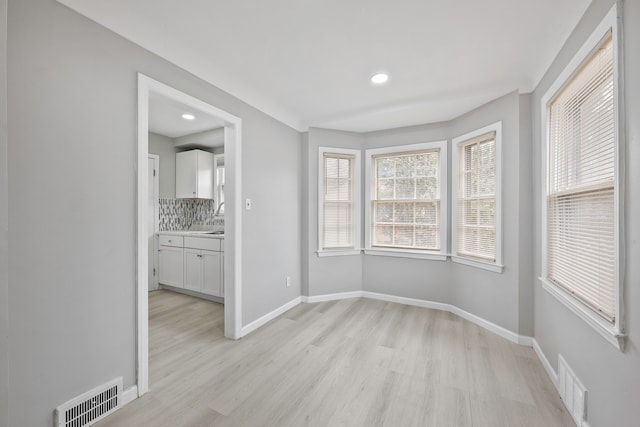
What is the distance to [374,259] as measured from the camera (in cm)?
387

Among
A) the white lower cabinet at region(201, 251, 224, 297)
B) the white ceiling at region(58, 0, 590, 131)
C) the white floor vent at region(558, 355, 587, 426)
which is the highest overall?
the white ceiling at region(58, 0, 590, 131)

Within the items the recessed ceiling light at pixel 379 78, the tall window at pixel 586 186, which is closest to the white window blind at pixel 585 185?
the tall window at pixel 586 186

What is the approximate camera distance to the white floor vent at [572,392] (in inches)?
59.8

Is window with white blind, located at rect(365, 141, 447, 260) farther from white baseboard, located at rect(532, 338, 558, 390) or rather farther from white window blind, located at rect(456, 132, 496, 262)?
white baseboard, located at rect(532, 338, 558, 390)

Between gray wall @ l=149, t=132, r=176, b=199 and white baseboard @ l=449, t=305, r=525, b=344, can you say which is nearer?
white baseboard @ l=449, t=305, r=525, b=344

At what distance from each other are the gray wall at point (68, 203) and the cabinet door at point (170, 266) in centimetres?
244

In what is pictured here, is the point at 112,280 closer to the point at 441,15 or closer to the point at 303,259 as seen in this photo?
the point at 303,259

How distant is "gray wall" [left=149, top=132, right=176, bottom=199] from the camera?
4402mm

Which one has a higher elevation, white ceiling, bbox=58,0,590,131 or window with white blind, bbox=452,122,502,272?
white ceiling, bbox=58,0,590,131

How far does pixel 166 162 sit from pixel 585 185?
16.9 ft

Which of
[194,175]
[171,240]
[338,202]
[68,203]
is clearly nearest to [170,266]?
[171,240]

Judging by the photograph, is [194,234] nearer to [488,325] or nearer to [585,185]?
[488,325]

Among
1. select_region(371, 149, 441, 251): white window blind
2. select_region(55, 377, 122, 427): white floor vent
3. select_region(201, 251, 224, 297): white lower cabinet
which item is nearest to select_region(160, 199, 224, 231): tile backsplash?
select_region(201, 251, 224, 297): white lower cabinet

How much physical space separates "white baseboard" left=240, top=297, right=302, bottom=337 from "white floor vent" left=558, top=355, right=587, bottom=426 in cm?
253
